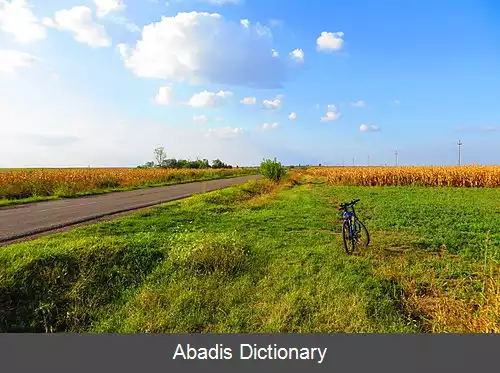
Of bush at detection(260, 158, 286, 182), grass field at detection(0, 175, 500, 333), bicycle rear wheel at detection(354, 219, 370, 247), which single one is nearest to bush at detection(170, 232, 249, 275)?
grass field at detection(0, 175, 500, 333)

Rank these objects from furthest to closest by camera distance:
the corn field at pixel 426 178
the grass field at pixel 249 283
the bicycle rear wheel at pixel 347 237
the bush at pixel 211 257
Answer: the corn field at pixel 426 178, the bicycle rear wheel at pixel 347 237, the bush at pixel 211 257, the grass field at pixel 249 283

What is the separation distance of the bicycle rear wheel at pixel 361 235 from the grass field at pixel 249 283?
0.29 meters

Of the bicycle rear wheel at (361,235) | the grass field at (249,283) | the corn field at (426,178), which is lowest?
the grass field at (249,283)

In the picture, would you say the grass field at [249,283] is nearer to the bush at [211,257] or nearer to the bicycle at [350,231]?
the bush at [211,257]

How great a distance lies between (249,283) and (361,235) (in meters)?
3.85

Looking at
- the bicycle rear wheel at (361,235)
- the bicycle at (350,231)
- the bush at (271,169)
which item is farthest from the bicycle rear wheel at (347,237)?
the bush at (271,169)

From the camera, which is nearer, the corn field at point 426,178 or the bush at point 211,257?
the bush at point 211,257

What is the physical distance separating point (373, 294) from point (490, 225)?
8.10 metres

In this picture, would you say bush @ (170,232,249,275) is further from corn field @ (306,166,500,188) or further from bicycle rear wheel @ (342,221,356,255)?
corn field @ (306,166,500,188)

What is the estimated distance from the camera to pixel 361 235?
856 centimetres

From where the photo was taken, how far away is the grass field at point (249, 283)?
15.1 ft

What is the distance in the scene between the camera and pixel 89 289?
577 centimetres

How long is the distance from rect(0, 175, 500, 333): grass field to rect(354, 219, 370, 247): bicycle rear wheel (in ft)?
0.94

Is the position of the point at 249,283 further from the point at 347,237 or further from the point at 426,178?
the point at 426,178
